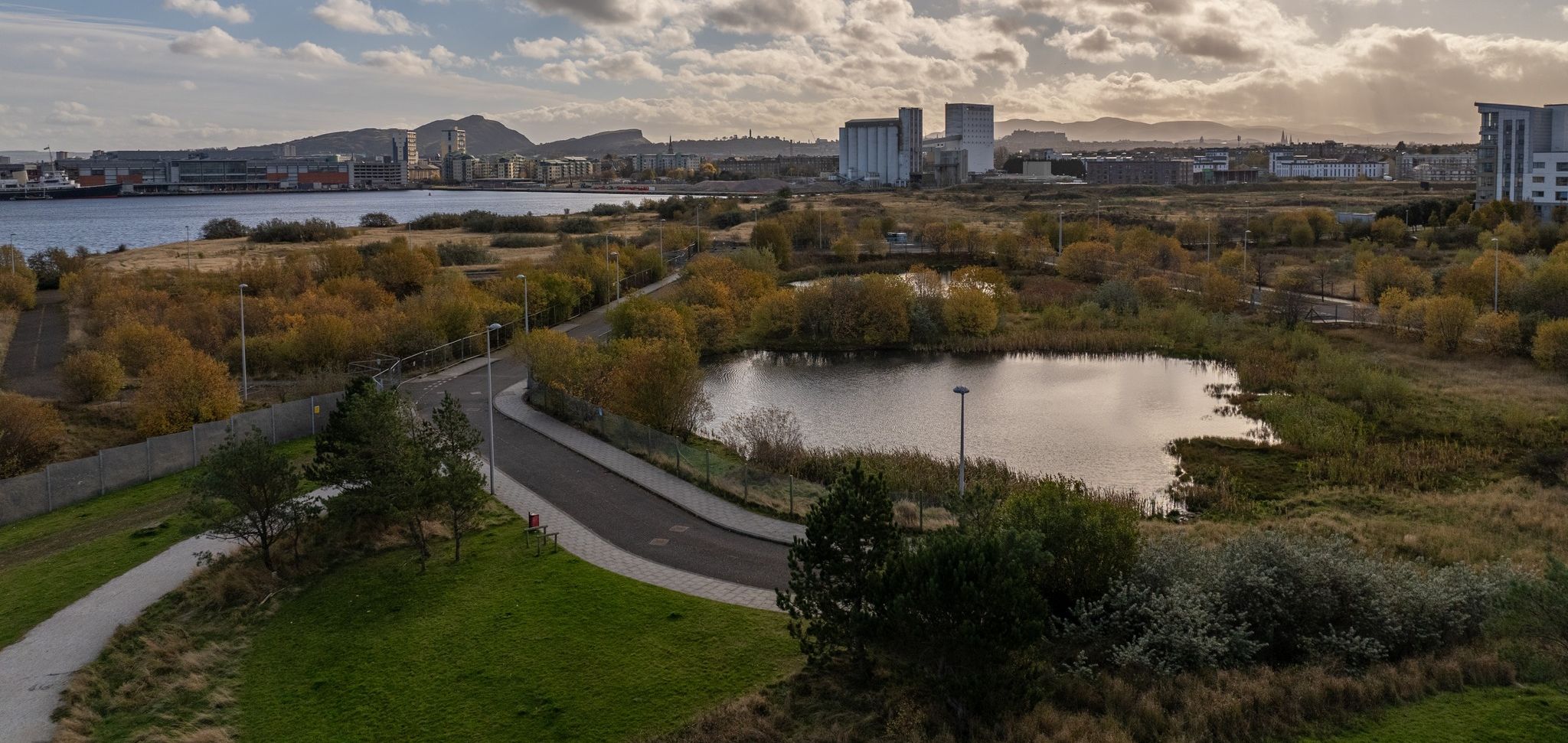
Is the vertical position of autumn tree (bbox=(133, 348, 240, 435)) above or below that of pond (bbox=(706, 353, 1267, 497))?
above

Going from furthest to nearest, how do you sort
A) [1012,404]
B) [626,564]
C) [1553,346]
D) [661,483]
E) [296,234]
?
[296,234]
[1553,346]
[1012,404]
[661,483]
[626,564]

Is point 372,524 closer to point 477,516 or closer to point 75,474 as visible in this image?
point 477,516

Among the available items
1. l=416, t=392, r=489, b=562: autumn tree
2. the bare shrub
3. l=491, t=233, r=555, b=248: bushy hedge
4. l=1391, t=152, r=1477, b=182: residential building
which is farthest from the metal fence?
l=1391, t=152, r=1477, b=182: residential building

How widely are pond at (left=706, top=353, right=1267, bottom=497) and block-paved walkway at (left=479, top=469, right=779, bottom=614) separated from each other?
9836 millimetres

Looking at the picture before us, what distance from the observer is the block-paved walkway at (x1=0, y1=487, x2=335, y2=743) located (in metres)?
14.6

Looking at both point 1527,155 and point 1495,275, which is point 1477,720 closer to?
point 1495,275

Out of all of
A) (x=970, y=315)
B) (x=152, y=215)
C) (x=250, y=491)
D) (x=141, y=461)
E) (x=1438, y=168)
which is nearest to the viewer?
(x=250, y=491)

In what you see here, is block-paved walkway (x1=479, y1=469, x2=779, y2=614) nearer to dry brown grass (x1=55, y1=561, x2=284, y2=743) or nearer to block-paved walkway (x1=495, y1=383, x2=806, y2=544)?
block-paved walkway (x1=495, y1=383, x2=806, y2=544)

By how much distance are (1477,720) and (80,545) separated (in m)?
24.6

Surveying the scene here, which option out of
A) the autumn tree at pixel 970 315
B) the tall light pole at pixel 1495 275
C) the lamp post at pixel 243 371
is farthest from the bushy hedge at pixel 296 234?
the tall light pole at pixel 1495 275

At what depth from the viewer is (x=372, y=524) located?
2141 centimetres

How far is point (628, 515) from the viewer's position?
22.5m

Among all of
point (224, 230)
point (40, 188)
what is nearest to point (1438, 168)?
point (224, 230)

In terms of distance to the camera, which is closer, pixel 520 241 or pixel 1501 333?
pixel 1501 333
